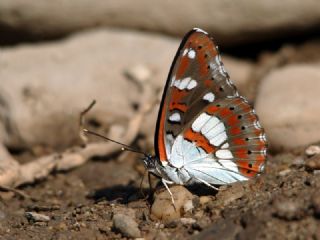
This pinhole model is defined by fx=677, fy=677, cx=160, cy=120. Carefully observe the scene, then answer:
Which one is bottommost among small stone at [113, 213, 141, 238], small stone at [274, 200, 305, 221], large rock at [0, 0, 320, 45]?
small stone at [113, 213, 141, 238]

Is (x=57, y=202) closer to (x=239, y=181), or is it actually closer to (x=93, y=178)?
(x=93, y=178)


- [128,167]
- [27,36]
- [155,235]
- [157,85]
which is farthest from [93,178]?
[27,36]

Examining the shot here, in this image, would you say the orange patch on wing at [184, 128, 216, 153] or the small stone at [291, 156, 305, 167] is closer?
the orange patch on wing at [184, 128, 216, 153]

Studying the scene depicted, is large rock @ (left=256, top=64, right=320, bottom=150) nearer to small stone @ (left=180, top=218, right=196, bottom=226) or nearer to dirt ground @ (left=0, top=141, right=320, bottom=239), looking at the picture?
dirt ground @ (left=0, top=141, right=320, bottom=239)

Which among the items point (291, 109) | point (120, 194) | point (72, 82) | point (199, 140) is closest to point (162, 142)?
point (199, 140)

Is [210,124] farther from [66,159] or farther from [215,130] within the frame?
[66,159]

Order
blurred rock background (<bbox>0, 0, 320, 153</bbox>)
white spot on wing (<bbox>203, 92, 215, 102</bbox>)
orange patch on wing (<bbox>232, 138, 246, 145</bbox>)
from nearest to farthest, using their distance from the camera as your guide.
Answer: white spot on wing (<bbox>203, 92, 215, 102</bbox>)
orange patch on wing (<bbox>232, 138, 246, 145</bbox>)
blurred rock background (<bbox>0, 0, 320, 153</bbox>)

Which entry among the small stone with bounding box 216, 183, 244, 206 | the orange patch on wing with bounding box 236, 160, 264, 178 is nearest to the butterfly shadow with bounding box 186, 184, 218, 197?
the small stone with bounding box 216, 183, 244, 206
